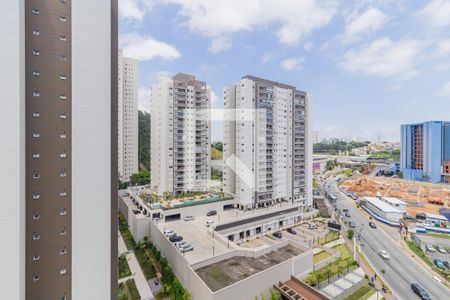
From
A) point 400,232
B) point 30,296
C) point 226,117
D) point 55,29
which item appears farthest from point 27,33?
point 400,232

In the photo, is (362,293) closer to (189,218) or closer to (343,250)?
(343,250)

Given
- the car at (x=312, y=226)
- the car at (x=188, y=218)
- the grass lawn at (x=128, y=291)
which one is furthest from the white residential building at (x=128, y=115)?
the car at (x=312, y=226)

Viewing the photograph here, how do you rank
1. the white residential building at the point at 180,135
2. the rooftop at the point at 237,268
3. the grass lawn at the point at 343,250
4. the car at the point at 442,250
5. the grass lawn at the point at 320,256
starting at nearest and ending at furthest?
the rooftop at the point at 237,268
the grass lawn at the point at 320,256
the grass lawn at the point at 343,250
the car at the point at 442,250
the white residential building at the point at 180,135

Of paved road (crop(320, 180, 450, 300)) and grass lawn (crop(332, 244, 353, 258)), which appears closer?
paved road (crop(320, 180, 450, 300))

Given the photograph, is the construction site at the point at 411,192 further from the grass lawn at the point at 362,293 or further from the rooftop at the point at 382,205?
the grass lawn at the point at 362,293

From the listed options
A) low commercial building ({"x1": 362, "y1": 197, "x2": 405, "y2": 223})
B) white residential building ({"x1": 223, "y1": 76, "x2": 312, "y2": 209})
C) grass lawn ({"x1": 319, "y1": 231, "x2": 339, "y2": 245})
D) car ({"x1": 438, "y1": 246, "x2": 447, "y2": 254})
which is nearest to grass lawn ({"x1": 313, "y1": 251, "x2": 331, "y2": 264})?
grass lawn ({"x1": 319, "y1": 231, "x2": 339, "y2": 245})

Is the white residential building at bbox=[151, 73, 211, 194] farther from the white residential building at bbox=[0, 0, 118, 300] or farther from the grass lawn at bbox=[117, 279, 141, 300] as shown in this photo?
the white residential building at bbox=[0, 0, 118, 300]

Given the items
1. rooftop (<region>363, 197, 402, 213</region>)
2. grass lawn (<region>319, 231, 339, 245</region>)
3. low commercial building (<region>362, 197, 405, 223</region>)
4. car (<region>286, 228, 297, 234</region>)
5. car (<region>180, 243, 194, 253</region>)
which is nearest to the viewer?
car (<region>180, 243, 194, 253</region>)

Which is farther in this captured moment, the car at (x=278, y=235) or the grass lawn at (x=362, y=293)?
the car at (x=278, y=235)
